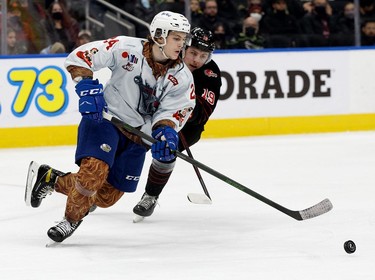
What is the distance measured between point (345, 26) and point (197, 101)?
425 cm

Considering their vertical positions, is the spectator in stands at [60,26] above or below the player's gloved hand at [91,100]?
below

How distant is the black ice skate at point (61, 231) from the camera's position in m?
4.08

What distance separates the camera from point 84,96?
404 cm

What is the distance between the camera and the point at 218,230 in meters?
4.60

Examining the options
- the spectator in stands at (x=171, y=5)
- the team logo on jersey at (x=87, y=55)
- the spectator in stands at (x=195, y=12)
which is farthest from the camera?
the spectator in stands at (x=195, y=12)

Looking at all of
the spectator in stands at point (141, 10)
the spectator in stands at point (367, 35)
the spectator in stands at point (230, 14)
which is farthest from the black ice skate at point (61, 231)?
the spectator in stands at point (367, 35)

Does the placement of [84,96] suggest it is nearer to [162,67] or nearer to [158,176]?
[162,67]

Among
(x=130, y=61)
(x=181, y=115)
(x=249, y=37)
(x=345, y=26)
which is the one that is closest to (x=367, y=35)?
(x=345, y=26)

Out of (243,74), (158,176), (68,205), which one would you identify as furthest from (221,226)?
(243,74)

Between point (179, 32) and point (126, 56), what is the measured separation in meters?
0.24

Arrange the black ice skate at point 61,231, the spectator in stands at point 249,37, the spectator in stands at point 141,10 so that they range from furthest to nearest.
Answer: the spectator in stands at point 249,37 → the spectator in stands at point 141,10 → the black ice skate at point 61,231

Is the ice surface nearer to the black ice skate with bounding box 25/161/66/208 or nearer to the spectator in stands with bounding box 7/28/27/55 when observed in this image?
the black ice skate with bounding box 25/161/66/208

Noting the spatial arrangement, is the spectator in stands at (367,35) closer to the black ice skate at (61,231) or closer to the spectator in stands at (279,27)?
the spectator in stands at (279,27)

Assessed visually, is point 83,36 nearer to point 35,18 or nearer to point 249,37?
point 35,18
